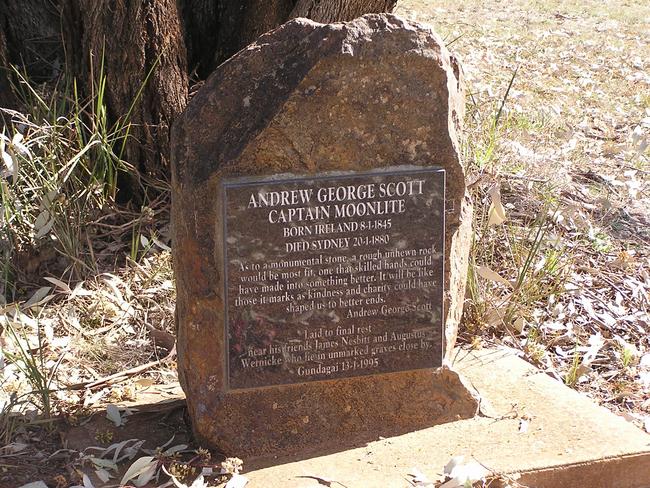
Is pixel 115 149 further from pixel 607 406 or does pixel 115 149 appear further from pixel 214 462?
pixel 607 406

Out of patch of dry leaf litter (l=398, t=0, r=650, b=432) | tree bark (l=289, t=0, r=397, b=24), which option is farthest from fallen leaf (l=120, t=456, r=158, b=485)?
tree bark (l=289, t=0, r=397, b=24)

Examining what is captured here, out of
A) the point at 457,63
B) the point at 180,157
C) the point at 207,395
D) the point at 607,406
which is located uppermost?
the point at 457,63

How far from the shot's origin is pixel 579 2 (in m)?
10.3

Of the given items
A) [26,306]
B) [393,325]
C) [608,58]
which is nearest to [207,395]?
[393,325]

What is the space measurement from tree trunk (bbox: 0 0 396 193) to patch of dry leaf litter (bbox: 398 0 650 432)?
1.07 m

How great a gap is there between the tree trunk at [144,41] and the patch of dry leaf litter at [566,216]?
1.07 m

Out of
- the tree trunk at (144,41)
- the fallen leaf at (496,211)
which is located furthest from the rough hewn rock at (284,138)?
the tree trunk at (144,41)

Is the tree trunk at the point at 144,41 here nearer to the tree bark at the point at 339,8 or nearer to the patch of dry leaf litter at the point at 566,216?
the tree bark at the point at 339,8

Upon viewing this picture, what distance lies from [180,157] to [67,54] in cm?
191

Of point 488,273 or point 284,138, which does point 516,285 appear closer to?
point 488,273

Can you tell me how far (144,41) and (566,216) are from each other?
2.18 meters

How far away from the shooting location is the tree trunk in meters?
4.20

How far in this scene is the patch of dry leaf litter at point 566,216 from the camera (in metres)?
3.94

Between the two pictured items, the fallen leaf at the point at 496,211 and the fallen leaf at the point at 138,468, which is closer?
the fallen leaf at the point at 138,468
